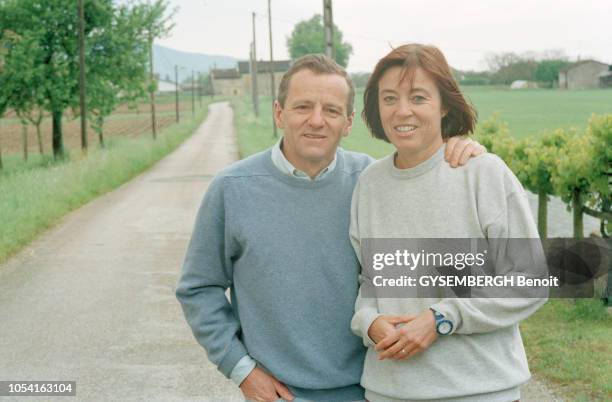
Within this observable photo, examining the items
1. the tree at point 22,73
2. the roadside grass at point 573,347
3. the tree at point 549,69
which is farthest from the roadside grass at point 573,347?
the tree at point 549,69

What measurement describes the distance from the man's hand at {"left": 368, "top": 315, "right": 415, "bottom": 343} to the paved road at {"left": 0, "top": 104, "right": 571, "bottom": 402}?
125 inches

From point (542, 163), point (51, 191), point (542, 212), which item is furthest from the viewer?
point (51, 191)

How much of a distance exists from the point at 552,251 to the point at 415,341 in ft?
18.2

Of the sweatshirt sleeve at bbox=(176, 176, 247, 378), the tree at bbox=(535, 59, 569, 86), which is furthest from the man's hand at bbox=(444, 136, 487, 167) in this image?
the tree at bbox=(535, 59, 569, 86)

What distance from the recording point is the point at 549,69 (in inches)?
2477

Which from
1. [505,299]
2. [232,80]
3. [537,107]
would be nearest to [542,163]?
[505,299]

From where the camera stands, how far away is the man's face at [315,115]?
8.76ft

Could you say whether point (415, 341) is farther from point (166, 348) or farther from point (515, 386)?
point (166, 348)

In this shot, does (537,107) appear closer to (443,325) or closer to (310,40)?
(443,325)

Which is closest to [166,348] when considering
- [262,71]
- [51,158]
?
[51,158]

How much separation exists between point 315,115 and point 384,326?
68cm

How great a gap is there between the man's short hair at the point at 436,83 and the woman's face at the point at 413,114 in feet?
0.06

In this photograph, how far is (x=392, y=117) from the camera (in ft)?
8.27

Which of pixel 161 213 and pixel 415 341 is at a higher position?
pixel 415 341
